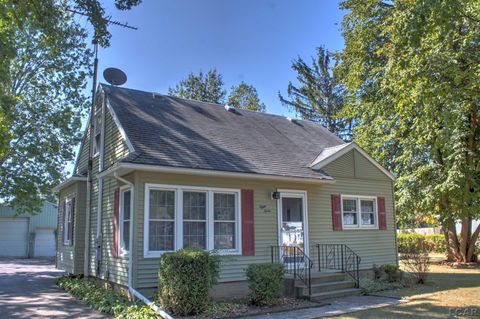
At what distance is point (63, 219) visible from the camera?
50.3 ft

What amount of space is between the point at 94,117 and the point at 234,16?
7.36 meters

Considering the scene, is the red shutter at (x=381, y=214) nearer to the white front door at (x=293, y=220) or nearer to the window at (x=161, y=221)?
the white front door at (x=293, y=220)

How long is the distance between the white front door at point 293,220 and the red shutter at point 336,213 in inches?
46.1

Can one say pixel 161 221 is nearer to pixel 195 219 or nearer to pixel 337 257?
pixel 195 219

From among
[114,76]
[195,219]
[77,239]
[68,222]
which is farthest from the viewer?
[68,222]

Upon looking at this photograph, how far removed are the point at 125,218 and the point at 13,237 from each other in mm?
24624

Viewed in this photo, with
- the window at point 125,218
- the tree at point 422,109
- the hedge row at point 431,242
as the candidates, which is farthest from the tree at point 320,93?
the window at point 125,218

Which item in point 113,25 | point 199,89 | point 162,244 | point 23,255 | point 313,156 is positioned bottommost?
point 23,255

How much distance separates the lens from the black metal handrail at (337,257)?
12.1 meters

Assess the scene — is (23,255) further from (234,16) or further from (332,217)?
(332,217)

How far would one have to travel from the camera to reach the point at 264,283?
29.6ft

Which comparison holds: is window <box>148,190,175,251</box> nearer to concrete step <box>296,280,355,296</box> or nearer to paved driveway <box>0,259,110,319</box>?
paved driveway <box>0,259,110,319</box>

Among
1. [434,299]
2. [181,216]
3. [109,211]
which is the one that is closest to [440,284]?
[434,299]

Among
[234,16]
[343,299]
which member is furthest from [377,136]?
[343,299]
